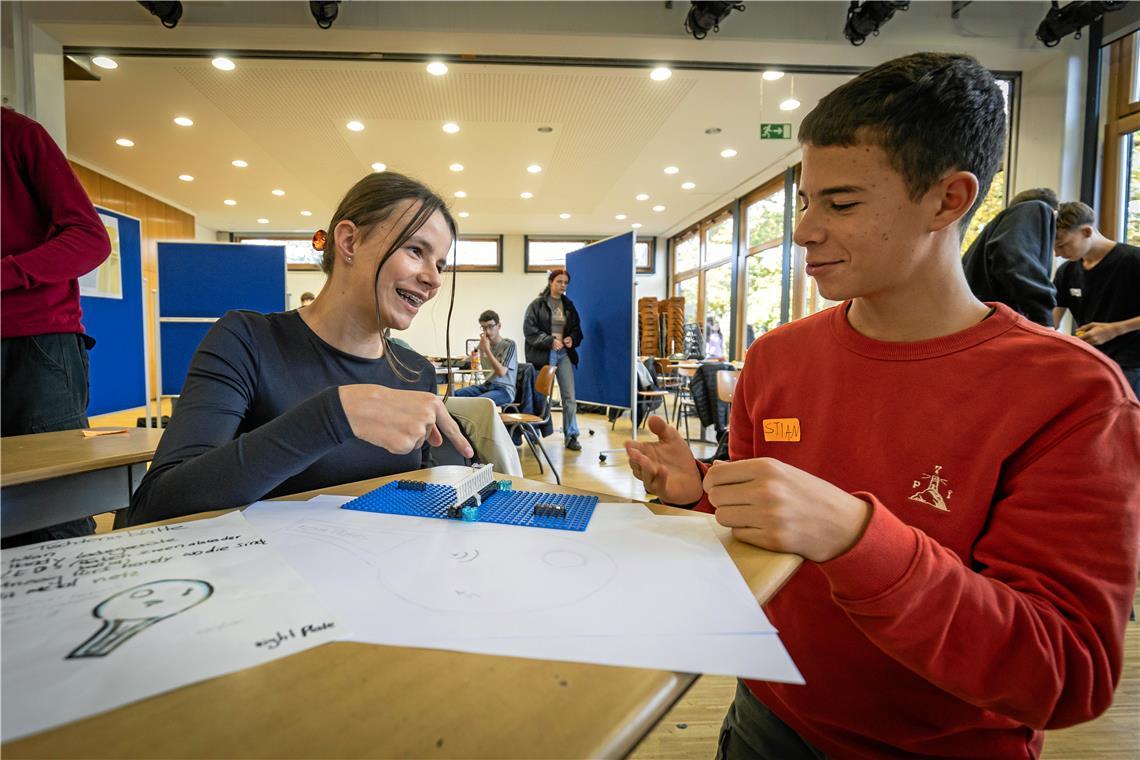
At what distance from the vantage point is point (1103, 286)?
2.65m

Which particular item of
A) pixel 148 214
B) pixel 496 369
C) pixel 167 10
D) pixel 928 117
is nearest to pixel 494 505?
pixel 928 117

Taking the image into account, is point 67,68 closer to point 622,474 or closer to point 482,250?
point 622,474

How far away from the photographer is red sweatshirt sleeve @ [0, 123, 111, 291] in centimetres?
127

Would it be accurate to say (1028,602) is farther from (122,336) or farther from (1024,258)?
(122,336)

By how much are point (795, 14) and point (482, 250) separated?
25.7ft

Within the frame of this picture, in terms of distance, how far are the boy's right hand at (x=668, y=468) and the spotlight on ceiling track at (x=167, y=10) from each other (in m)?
4.32

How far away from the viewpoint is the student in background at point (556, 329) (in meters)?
4.76

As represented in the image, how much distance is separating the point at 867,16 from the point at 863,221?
12.5 ft

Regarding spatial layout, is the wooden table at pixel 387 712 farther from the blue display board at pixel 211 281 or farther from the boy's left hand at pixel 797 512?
the blue display board at pixel 211 281

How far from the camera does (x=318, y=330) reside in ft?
3.59

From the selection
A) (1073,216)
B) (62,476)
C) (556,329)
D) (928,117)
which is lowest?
(62,476)

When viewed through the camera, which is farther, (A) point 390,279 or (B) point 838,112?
(A) point 390,279

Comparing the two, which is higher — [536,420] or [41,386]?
[41,386]

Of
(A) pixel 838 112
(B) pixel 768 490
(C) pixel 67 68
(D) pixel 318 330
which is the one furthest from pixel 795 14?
(C) pixel 67 68
